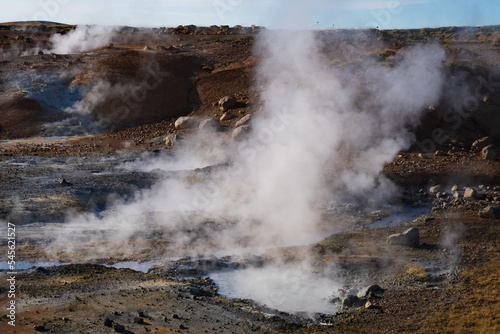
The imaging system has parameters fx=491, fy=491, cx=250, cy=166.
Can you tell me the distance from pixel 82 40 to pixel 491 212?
95.3 ft

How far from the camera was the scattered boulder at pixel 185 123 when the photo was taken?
67.5ft

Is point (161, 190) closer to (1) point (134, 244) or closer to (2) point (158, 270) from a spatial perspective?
(1) point (134, 244)

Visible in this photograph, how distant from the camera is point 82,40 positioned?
1307 inches

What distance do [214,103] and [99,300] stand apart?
15338mm

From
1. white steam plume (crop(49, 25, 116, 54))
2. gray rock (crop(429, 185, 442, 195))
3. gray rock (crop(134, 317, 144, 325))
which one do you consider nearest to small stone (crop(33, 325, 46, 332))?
gray rock (crop(134, 317, 144, 325))

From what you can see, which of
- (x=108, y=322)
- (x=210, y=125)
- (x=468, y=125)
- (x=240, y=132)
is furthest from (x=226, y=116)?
(x=108, y=322)

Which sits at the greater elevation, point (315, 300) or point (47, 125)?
point (47, 125)

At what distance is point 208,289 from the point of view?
871cm

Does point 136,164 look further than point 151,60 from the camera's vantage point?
No

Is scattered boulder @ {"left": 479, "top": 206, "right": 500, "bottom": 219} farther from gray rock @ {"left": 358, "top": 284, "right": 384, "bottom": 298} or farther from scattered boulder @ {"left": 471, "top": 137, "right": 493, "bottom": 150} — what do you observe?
scattered boulder @ {"left": 471, "top": 137, "right": 493, "bottom": 150}

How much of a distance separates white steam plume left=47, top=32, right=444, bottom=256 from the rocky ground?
2.00ft

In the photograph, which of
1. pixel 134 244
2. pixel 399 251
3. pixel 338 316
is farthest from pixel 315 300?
pixel 134 244

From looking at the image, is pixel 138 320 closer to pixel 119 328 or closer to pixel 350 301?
pixel 119 328

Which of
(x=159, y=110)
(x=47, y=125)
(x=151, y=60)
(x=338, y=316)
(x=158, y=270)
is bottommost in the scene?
(x=338, y=316)
